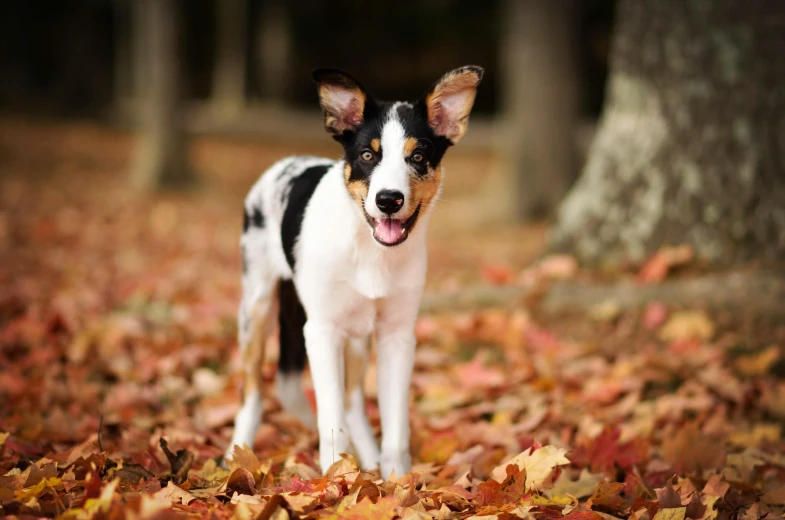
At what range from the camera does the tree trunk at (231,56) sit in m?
25.2

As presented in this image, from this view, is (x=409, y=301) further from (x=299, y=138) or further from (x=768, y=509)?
(x=299, y=138)

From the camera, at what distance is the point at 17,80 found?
89.2 feet

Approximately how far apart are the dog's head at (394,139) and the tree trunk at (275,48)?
2510cm

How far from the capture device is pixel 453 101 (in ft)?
11.3

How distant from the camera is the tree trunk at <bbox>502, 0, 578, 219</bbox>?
11.0m

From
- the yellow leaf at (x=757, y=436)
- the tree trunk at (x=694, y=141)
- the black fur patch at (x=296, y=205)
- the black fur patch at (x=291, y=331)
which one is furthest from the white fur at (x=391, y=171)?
the tree trunk at (x=694, y=141)

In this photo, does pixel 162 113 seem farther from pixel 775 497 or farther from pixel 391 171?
pixel 775 497

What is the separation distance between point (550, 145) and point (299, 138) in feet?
40.7

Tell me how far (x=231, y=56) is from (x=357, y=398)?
78.5 feet

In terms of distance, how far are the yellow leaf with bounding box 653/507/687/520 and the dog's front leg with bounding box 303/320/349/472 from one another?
4.23 ft

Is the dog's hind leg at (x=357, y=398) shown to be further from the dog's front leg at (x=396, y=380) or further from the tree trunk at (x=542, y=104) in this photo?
the tree trunk at (x=542, y=104)

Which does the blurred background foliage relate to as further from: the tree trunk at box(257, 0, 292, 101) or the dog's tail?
the dog's tail

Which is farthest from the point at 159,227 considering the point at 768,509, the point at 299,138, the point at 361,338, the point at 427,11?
the point at 427,11

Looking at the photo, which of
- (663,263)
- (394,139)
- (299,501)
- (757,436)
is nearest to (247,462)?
(299,501)
